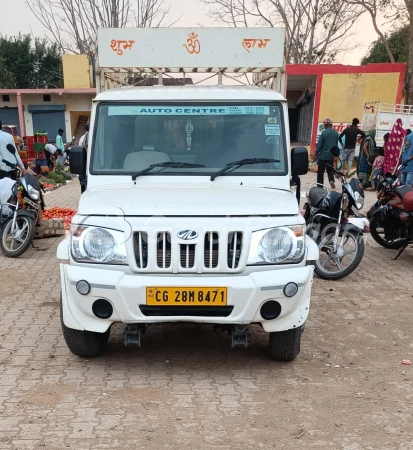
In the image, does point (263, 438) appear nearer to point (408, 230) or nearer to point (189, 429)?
point (189, 429)

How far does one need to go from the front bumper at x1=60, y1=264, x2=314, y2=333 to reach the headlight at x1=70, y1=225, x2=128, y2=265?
0.08 m

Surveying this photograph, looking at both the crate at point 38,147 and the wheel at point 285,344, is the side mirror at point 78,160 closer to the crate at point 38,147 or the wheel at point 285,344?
the wheel at point 285,344

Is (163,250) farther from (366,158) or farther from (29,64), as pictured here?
(29,64)

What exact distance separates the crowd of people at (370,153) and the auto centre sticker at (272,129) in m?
6.13

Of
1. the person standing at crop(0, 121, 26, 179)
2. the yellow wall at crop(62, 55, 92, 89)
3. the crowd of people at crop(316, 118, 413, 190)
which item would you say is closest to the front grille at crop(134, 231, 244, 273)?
the person standing at crop(0, 121, 26, 179)

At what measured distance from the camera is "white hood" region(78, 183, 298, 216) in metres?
3.63

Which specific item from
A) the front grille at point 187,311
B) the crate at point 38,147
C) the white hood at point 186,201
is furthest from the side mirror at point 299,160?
the crate at point 38,147

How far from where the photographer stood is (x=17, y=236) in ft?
24.7

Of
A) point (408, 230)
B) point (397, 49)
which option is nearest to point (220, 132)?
point (408, 230)

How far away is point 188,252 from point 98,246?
648mm

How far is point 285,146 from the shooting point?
184 inches

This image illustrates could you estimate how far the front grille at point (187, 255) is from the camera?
3555mm

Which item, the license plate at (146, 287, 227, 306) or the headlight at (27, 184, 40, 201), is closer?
the license plate at (146, 287, 227, 306)

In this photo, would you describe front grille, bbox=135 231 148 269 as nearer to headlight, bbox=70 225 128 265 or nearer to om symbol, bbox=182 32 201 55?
headlight, bbox=70 225 128 265
